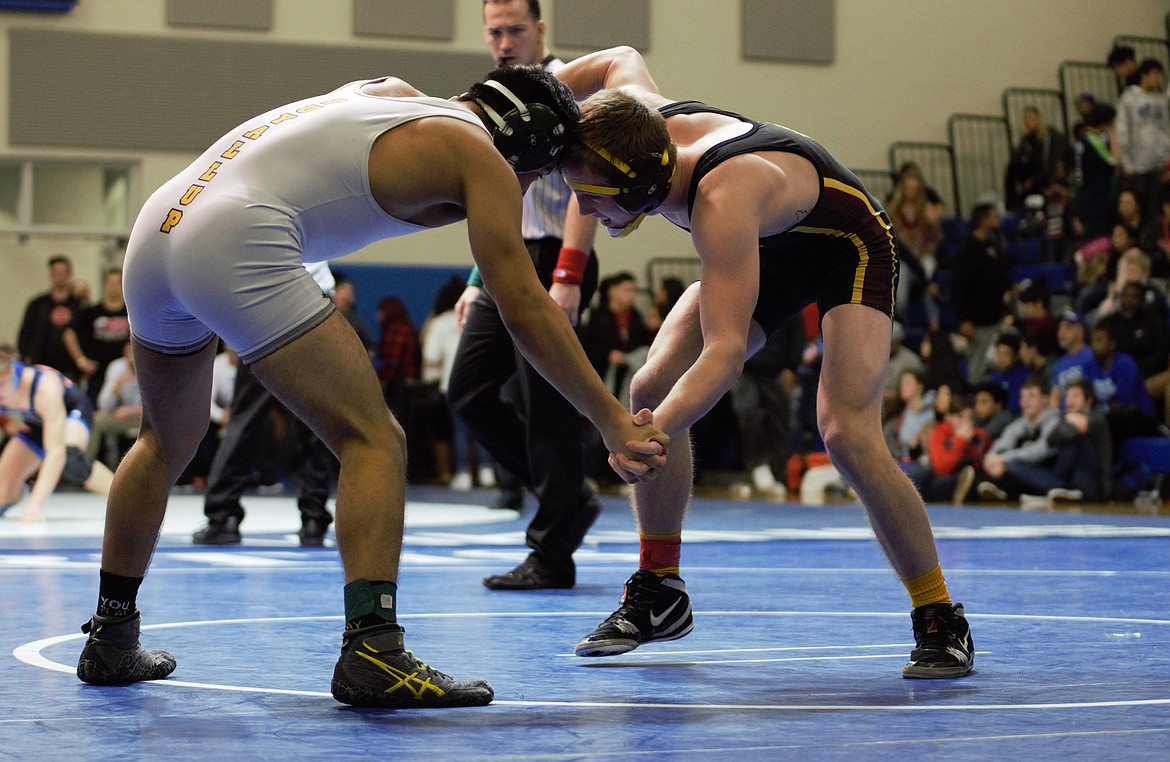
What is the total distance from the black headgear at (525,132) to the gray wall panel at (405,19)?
510 inches

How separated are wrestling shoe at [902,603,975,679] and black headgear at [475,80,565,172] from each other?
126 cm

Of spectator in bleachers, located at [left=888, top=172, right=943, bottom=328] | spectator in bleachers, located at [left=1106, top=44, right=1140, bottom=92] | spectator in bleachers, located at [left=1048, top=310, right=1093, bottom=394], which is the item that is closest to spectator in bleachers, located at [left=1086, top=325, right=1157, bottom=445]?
spectator in bleachers, located at [left=1048, top=310, right=1093, bottom=394]

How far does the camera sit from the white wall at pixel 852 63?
15.8 meters

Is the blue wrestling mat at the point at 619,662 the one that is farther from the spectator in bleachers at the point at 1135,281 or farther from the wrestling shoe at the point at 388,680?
the spectator in bleachers at the point at 1135,281

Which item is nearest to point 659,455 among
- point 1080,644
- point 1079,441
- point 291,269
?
point 291,269

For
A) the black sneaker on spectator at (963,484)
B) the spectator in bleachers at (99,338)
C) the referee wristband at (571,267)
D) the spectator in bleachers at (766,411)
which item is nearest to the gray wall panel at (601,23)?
the spectator in bleachers at (766,411)

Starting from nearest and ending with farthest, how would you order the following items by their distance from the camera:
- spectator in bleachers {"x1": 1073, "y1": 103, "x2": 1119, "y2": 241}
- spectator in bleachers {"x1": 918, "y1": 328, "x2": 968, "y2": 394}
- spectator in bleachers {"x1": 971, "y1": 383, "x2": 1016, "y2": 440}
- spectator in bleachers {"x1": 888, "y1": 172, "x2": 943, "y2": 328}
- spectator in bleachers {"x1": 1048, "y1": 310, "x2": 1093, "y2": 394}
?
spectator in bleachers {"x1": 1048, "y1": 310, "x2": 1093, "y2": 394}, spectator in bleachers {"x1": 971, "y1": 383, "x2": 1016, "y2": 440}, spectator in bleachers {"x1": 918, "y1": 328, "x2": 968, "y2": 394}, spectator in bleachers {"x1": 1073, "y1": 103, "x2": 1119, "y2": 241}, spectator in bleachers {"x1": 888, "y1": 172, "x2": 943, "y2": 328}

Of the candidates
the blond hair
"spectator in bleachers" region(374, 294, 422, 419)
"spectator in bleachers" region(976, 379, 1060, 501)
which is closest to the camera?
the blond hair

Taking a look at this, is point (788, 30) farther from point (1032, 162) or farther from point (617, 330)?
point (617, 330)

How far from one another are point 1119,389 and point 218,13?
9035 millimetres

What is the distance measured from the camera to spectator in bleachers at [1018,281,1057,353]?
11.9m

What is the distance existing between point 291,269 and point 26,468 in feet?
21.0

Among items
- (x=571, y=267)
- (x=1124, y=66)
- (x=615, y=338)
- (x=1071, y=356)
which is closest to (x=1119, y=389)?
(x=1071, y=356)

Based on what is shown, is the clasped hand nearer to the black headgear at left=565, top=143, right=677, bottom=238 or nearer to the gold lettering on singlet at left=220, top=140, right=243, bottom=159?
the black headgear at left=565, top=143, right=677, bottom=238
